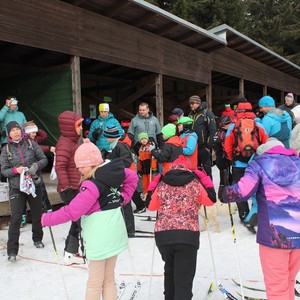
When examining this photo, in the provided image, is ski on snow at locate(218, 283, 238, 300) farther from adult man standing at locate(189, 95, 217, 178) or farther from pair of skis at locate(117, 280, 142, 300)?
adult man standing at locate(189, 95, 217, 178)

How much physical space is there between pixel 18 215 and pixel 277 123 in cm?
374

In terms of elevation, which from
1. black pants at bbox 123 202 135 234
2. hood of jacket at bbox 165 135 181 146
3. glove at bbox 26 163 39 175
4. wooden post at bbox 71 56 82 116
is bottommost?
black pants at bbox 123 202 135 234

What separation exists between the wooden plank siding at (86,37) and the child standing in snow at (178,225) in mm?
4541

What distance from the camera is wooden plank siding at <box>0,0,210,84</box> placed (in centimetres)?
608

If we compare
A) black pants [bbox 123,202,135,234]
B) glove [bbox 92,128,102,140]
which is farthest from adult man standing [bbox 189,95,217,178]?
black pants [bbox 123,202,135,234]

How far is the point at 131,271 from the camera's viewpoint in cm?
393

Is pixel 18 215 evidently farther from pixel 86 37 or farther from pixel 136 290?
pixel 86 37

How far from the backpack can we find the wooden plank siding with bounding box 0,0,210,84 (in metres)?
3.83

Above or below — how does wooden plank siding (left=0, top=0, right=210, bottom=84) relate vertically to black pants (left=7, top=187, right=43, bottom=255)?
above

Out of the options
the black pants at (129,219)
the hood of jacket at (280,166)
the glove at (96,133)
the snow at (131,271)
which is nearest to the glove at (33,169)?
the snow at (131,271)

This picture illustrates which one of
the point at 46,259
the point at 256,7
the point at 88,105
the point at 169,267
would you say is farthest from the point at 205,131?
the point at 256,7

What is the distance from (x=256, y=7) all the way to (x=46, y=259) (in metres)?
32.8

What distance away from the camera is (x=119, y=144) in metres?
5.21

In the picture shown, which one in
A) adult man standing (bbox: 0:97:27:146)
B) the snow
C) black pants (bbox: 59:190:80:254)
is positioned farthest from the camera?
adult man standing (bbox: 0:97:27:146)
